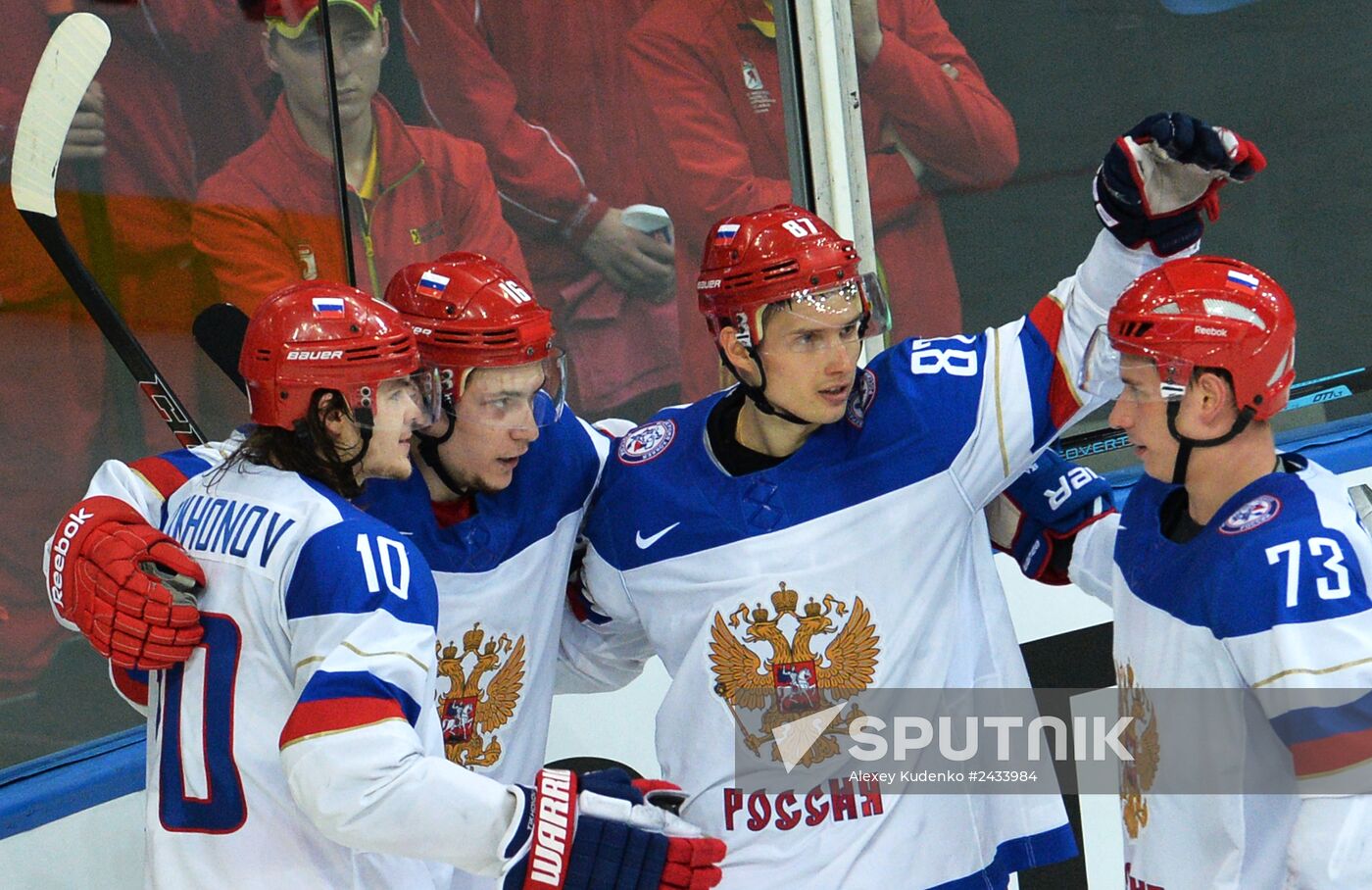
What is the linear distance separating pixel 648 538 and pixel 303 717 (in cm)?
67

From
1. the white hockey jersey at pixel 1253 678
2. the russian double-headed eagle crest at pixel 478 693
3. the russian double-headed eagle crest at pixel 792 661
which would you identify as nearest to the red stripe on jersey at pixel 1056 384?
the white hockey jersey at pixel 1253 678

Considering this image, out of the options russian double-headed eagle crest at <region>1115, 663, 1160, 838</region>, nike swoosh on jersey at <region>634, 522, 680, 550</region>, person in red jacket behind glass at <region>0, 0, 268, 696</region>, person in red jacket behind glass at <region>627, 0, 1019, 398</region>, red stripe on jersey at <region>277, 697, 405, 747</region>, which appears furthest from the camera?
person in red jacket behind glass at <region>627, 0, 1019, 398</region>

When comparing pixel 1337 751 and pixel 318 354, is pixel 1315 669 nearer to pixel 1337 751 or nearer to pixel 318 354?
pixel 1337 751

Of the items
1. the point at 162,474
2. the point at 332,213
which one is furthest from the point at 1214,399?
the point at 332,213

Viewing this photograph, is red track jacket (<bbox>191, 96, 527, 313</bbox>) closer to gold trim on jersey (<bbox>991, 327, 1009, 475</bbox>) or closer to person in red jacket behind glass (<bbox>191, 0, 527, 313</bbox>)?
person in red jacket behind glass (<bbox>191, 0, 527, 313</bbox>)

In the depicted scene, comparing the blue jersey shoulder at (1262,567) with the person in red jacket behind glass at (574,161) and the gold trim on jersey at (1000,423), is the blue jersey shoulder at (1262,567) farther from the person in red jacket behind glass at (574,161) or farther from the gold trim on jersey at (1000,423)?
the person in red jacket behind glass at (574,161)

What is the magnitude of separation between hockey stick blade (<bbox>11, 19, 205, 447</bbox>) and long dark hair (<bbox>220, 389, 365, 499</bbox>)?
28.6 inches

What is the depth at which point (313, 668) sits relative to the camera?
1.80 m

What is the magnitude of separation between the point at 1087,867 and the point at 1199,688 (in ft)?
5.43

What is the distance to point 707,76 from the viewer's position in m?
3.69

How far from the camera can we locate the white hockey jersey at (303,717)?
1757 millimetres

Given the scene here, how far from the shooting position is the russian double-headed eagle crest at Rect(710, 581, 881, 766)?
86.9 inches

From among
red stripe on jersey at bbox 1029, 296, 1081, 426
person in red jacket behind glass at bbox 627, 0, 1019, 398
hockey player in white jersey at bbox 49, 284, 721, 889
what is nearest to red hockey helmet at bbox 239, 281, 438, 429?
hockey player in white jersey at bbox 49, 284, 721, 889

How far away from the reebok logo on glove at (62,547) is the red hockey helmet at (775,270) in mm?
900
